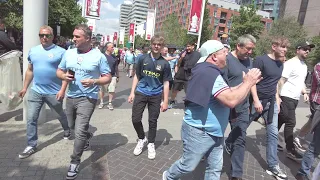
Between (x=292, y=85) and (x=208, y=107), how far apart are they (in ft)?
8.22

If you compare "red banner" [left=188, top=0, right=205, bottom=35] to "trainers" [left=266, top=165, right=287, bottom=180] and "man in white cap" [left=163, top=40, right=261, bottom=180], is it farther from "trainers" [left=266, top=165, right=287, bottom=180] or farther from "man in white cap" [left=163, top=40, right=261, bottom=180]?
"man in white cap" [left=163, top=40, right=261, bottom=180]

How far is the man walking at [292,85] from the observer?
4129mm

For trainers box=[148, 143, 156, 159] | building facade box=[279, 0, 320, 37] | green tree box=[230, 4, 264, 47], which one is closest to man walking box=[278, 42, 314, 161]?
trainers box=[148, 143, 156, 159]

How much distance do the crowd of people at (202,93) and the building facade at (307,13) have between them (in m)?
38.5

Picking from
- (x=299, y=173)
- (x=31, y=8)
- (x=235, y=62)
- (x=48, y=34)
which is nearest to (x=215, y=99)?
(x=235, y=62)

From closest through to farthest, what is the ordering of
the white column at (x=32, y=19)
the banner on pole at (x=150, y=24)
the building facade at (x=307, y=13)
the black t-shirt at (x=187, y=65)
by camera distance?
the white column at (x=32, y=19) → the black t-shirt at (x=187, y=65) → the banner on pole at (x=150, y=24) → the building facade at (x=307, y=13)

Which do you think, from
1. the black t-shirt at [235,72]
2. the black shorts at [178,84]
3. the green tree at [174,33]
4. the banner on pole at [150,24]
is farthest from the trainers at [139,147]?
the green tree at [174,33]

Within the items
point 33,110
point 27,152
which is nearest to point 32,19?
point 33,110

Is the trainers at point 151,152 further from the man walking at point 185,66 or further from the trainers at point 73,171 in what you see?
the man walking at point 185,66

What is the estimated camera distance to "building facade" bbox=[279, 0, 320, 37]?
39.0 m

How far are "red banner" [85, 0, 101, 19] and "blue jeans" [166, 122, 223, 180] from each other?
9376mm

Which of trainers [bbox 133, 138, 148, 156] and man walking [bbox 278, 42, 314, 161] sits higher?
man walking [bbox 278, 42, 314, 161]

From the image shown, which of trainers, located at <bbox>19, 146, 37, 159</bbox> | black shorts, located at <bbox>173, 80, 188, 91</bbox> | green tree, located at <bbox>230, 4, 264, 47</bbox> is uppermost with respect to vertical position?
green tree, located at <bbox>230, 4, 264, 47</bbox>

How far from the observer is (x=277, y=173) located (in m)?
3.57
